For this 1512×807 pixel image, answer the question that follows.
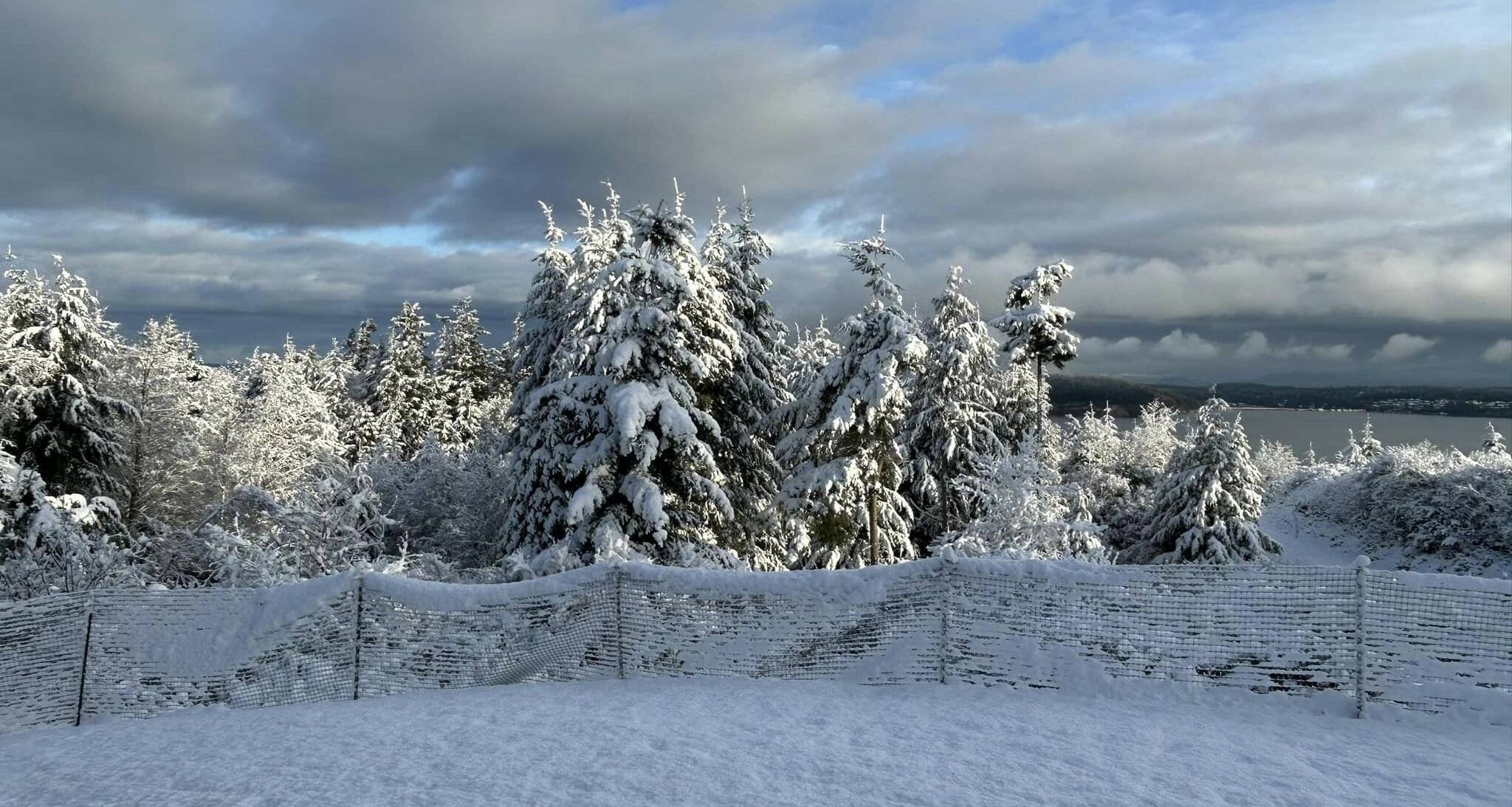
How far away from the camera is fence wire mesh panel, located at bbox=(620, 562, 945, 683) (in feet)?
28.1

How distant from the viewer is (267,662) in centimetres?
A: 902

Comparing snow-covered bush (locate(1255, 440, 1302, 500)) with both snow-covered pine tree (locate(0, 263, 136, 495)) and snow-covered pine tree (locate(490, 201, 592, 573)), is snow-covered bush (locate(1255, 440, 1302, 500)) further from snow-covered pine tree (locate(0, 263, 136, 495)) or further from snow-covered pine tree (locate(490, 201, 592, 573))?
snow-covered pine tree (locate(0, 263, 136, 495))

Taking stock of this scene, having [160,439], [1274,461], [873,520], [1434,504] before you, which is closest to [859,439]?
[873,520]

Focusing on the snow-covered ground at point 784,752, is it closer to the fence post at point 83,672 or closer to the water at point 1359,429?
the fence post at point 83,672

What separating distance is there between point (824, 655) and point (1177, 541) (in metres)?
23.0

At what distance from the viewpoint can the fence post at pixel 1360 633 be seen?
24.7 ft

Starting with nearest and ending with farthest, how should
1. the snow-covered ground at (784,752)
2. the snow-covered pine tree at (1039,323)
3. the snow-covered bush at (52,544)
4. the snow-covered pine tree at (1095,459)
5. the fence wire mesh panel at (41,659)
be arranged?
1. the snow-covered ground at (784,752)
2. the fence wire mesh panel at (41,659)
3. the snow-covered bush at (52,544)
4. the snow-covered pine tree at (1039,323)
5. the snow-covered pine tree at (1095,459)

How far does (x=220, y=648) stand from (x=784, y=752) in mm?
6293

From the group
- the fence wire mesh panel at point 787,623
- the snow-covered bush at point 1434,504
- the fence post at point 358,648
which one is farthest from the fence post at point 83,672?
the snow-covered bush at point 1434,504

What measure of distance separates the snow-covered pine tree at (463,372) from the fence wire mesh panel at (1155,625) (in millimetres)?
40155

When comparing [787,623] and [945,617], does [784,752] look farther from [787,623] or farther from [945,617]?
[945,617]

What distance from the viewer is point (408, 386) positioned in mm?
45469

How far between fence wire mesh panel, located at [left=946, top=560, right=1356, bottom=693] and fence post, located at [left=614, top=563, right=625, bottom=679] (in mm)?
3286

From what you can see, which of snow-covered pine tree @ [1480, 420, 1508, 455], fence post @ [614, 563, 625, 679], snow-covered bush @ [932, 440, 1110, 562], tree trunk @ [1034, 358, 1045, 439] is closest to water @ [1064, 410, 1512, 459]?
snow-covered pine tree @ [1480, 420, 1508, 455]
